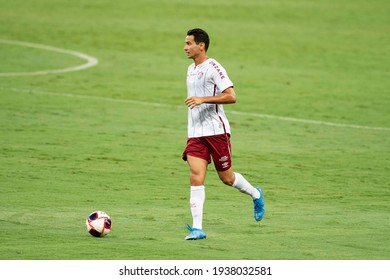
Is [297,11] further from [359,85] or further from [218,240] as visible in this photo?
[218,240]

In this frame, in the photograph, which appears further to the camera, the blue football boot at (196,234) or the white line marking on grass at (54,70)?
the white line marking on grass at (54,70)

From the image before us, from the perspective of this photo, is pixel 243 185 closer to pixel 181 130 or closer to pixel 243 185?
pixel 243 185

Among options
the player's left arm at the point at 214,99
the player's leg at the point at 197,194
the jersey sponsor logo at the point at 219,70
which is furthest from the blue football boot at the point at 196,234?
the jersey sponsor logo at the point at 219,70

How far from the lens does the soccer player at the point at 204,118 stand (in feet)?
40.6

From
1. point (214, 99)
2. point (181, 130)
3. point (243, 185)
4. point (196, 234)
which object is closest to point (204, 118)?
point (214, 99)

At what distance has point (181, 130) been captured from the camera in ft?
72.0

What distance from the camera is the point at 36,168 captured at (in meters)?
Answer: 17.2

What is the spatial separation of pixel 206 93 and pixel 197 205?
4.42ft

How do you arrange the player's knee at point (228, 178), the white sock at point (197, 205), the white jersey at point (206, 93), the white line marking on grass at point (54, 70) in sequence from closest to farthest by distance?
the white sock at point (197, 205), the white jersey at point (206, 93), the player's knee at point (228, 178), the white line marking on grass at point (54, 70)

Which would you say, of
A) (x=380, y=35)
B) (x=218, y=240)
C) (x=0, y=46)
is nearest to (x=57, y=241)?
(x=218, y=240)

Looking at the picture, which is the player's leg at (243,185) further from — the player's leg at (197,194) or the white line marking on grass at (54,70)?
the white line marking on grass at (54,70)

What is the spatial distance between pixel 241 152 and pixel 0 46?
15362 millimetres

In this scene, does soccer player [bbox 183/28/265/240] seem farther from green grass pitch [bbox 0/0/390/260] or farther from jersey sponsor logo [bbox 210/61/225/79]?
green grass pitch [bbox 0/0/390/260]

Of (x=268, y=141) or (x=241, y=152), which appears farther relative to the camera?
(x=268, y=141)
